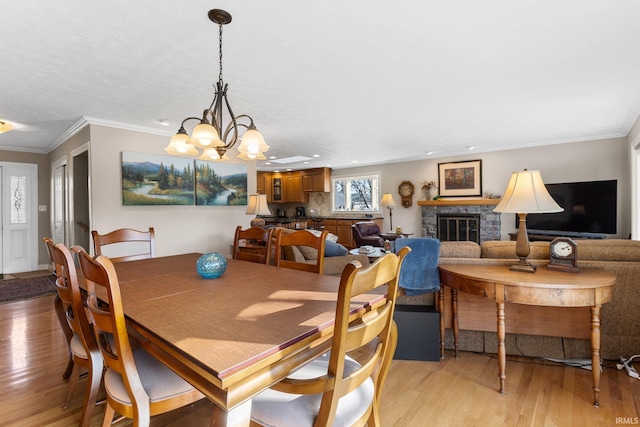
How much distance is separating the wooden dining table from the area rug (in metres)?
3.74

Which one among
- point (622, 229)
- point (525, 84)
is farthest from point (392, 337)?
point (622, 229)

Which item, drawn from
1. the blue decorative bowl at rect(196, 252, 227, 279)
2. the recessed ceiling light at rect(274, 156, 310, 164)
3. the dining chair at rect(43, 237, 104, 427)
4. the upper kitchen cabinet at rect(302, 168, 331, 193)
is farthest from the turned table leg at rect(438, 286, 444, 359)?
the upper kitchen cabinet at rect(302, 168, 331, 193)

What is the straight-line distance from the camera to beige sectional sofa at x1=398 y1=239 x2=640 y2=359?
208 centimetres

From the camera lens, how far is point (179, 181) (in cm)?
451

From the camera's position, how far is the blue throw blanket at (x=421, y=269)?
2281 millimetres

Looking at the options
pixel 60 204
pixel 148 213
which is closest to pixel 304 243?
pixel 148 213

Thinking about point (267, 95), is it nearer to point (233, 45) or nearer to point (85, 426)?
point (233, 45)

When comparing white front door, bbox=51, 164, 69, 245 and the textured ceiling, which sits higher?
the textured ceiling

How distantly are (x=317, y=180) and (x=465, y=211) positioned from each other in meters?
3.89

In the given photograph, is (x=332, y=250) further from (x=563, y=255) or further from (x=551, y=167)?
(x=551, y=167)

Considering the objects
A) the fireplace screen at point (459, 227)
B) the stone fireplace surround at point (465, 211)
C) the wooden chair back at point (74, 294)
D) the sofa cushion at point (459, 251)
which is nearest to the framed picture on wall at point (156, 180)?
the wooden chair back at point (74, 294)

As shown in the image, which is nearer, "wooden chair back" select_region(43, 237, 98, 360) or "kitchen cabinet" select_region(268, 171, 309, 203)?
"wooden chair back" select_region(43, 237, 98, 360)

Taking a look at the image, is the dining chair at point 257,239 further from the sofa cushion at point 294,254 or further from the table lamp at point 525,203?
the table lamp at point 525,203

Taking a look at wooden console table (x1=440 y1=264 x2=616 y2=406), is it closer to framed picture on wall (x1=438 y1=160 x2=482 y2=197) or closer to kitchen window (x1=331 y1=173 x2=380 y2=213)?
framed picture on wall (x1=438 y1=160 x2=482 y2=197)
